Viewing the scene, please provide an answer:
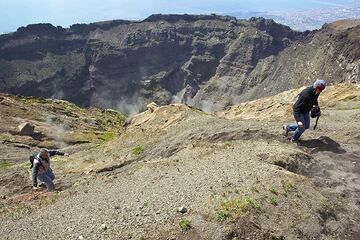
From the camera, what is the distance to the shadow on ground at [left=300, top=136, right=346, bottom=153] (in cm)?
2391

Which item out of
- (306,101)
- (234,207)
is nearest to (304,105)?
(306,101)

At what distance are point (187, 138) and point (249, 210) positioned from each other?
53.3 ft

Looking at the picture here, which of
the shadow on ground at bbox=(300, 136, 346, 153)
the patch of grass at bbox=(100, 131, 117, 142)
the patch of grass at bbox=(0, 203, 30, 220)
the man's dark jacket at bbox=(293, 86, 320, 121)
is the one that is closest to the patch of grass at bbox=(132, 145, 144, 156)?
the shadow on ground at bbox=(300, 136, 346, 153)

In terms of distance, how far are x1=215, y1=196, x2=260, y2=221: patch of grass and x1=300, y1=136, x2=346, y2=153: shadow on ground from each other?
7.47 meters

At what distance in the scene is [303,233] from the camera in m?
16.9

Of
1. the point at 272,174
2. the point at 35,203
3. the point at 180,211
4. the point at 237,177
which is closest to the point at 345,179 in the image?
the point at 272,174

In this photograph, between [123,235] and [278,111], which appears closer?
[123,235]

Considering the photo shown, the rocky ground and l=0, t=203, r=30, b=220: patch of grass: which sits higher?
the rocky ground

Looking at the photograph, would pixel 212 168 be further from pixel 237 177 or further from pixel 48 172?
pixel 48 172

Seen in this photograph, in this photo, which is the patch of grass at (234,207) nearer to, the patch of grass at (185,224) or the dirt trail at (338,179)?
the patch of grass at (185,224)

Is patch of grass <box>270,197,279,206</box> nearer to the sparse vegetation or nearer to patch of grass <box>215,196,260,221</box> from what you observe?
the sparse vegetation

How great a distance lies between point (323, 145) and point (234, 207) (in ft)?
29.9

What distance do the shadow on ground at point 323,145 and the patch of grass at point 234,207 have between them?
7.47 m

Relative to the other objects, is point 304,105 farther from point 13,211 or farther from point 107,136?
point 107,136
